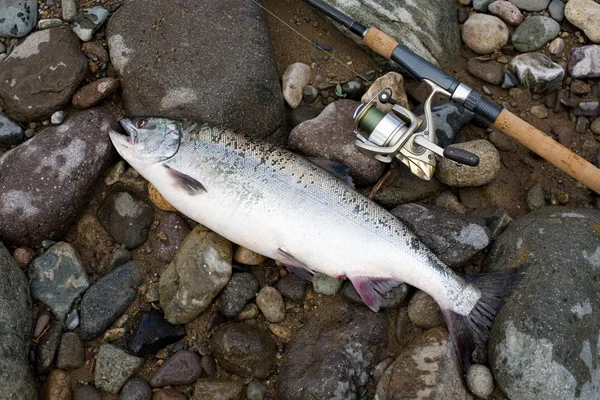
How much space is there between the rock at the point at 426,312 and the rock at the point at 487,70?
2266 mm

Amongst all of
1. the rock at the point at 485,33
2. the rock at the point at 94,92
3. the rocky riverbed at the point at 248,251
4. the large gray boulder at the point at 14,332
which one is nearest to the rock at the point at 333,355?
the rocky riverbed at the point at 248,251

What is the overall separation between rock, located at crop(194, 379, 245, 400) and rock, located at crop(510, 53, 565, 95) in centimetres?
375

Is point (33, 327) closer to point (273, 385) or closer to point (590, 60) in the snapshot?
point (273, 385)

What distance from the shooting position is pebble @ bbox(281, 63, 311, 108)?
532cm

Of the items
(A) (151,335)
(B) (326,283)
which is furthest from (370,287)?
(A) (151,335)

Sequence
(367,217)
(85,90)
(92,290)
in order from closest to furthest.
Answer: (367,217), (92,290), (85,90)

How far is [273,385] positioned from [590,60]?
162 inches

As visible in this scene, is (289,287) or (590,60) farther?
(590,60)

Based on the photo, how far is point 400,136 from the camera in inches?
179

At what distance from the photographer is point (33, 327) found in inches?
185

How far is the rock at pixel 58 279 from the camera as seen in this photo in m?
4.77

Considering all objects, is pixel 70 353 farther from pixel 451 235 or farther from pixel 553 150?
pixel 553 150

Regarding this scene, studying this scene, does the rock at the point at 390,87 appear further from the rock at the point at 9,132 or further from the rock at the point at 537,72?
the rock at the point at 9,132

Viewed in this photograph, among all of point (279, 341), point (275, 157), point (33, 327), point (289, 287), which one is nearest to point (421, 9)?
point (275, 157)
